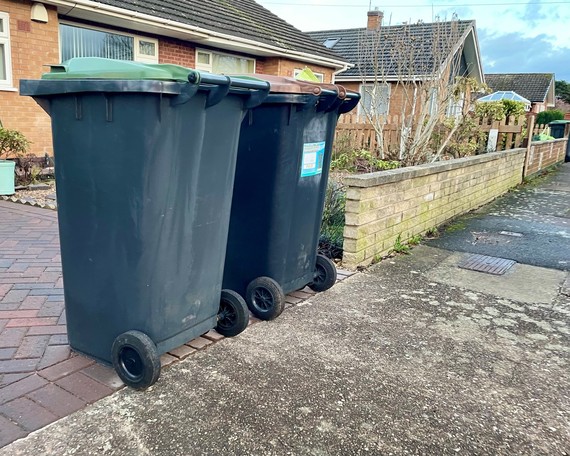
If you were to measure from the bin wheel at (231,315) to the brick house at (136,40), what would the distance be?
7.16m

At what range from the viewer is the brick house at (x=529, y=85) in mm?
40156

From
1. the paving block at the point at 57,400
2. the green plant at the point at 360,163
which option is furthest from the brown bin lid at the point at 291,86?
the green plant at the point at 360,163

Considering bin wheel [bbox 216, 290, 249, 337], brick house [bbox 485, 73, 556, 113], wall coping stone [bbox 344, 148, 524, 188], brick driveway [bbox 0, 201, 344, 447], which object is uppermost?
brick house [bbox 485, 73, 556, 113]

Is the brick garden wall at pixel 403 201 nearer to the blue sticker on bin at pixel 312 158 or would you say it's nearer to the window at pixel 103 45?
the blue sticker on bin at pixel 312 158

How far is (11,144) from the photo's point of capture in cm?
767

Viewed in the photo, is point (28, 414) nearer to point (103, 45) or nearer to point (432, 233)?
point (432, 233)

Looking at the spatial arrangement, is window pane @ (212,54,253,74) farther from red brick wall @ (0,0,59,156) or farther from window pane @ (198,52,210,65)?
red brick wall @ (0,0,59,156)

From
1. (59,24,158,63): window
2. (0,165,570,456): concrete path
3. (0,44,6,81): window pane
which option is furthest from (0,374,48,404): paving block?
(59,24,158,63): window

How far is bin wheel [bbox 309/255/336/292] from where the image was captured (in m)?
3.97

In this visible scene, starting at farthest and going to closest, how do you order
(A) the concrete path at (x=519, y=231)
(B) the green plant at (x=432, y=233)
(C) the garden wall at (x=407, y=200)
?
1. (B) the green plant at (x=432, y=233)
2. (A) the concrete path at (x=519, y=231)
3. (C) the garden wall at (x=407, y=200)

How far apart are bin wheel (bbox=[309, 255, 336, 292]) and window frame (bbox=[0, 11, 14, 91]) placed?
22.8 ft

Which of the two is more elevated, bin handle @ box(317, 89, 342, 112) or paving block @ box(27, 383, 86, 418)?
bin handle @ box(317, 89, 342, 112)

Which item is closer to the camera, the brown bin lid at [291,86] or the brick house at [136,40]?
the brown bin lid at [291,86]

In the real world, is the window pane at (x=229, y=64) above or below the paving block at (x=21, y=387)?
above
